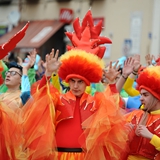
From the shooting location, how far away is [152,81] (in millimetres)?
4348

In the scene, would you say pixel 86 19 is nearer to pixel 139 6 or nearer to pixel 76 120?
pixel 76 120

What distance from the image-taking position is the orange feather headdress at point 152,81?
171 inches

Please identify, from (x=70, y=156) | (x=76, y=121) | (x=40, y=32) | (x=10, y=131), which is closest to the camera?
(x=10, y=131)

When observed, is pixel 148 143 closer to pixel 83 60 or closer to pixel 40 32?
pixel 83 60

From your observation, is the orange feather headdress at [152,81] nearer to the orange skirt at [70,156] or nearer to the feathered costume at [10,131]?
the orange skirt at [70,156]

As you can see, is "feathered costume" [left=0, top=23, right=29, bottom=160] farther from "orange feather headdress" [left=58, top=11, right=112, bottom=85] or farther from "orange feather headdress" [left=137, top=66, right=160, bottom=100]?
"orange feather headdress" [left=137, top=66, right=160, bottom=100]

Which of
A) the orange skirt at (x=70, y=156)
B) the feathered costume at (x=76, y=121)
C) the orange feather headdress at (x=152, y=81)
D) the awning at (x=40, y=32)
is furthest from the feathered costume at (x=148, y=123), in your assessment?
the awning at (x=40, y=32)

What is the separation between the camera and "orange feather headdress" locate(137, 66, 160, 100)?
4.34 meters

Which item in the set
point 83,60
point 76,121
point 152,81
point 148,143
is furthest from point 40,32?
point 148,143

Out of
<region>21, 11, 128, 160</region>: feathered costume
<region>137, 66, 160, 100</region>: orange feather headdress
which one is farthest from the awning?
<region>137, 66, 160, 100</region>: orange feather headdress

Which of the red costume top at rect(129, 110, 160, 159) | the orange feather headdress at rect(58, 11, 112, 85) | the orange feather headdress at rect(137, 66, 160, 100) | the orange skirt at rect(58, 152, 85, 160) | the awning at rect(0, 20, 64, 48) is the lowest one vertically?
the awning at rect(0, 20, 64, 48)

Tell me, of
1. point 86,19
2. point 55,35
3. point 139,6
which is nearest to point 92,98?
point 86,19

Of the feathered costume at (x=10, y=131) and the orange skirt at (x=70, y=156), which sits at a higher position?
the feathered costume at (x=10, y=131)

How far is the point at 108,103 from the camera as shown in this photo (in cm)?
443
